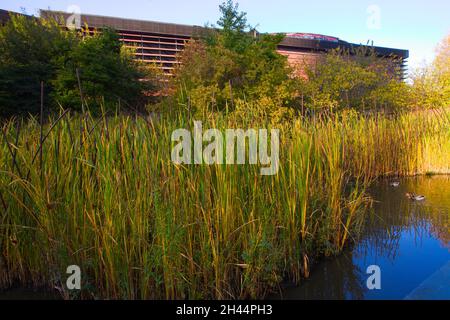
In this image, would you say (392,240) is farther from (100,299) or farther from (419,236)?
(100,299)

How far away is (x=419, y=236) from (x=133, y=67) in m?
11.8

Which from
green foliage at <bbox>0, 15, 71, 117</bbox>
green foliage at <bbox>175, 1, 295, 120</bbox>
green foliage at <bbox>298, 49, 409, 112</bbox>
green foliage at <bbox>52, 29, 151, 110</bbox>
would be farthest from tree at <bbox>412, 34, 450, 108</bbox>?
green foliage at <bbox>0, 15, 71, 117</bbox>

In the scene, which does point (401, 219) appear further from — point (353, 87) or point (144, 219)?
point (353, 87)

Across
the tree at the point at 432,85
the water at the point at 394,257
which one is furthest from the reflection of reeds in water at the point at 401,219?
the tree at the point at 432,85

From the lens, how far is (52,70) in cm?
1057

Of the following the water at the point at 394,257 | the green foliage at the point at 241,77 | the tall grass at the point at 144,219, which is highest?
the green foliage at the point at 241,77

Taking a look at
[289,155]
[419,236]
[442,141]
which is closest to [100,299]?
[289,155]

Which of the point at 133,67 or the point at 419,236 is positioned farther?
the point at 133,67

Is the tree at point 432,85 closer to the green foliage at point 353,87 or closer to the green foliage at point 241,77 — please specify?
the green foliage at point 353,87

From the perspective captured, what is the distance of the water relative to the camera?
6.89ft

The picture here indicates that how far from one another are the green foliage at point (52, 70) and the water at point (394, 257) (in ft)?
26.3

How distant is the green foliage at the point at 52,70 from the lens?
9.31 metres

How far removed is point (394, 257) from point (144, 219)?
206cm

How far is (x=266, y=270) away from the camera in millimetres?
1952
